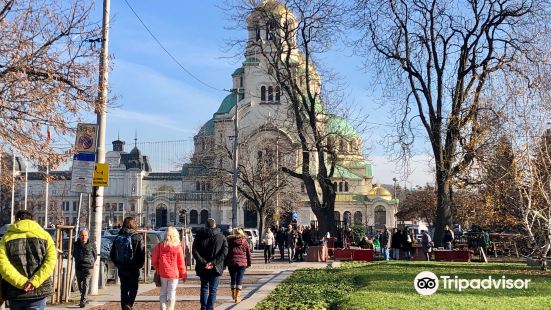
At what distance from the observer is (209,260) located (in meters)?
12.7

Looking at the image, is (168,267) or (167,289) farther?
(167,289)

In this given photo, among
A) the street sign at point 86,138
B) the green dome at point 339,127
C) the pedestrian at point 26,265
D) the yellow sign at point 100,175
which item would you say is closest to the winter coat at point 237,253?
the yellow sign at point 100,175

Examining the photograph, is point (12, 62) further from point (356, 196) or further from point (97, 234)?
point (356, 196)

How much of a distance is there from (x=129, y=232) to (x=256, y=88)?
76.7 meters

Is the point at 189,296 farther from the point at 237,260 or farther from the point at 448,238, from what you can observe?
the point at 448,238

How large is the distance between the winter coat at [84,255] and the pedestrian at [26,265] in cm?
681

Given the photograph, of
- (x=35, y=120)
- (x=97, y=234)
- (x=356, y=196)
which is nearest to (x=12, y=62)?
(x=35, y=120)

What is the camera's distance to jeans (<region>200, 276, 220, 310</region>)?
1236 cm

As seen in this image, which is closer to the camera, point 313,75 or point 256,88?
point 313,75

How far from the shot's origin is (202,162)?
170 feet

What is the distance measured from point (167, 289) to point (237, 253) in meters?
3.42

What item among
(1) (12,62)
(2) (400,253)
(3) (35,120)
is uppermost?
(1) (12,62)

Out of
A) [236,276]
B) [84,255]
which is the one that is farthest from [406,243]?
[84,255]

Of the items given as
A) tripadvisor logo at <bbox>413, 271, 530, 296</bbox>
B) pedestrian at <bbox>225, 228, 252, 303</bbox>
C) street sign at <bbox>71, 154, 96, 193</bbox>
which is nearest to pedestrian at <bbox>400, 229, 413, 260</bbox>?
tripadvisor logo at <bbox>413, 271, 530, 296</bbox>
